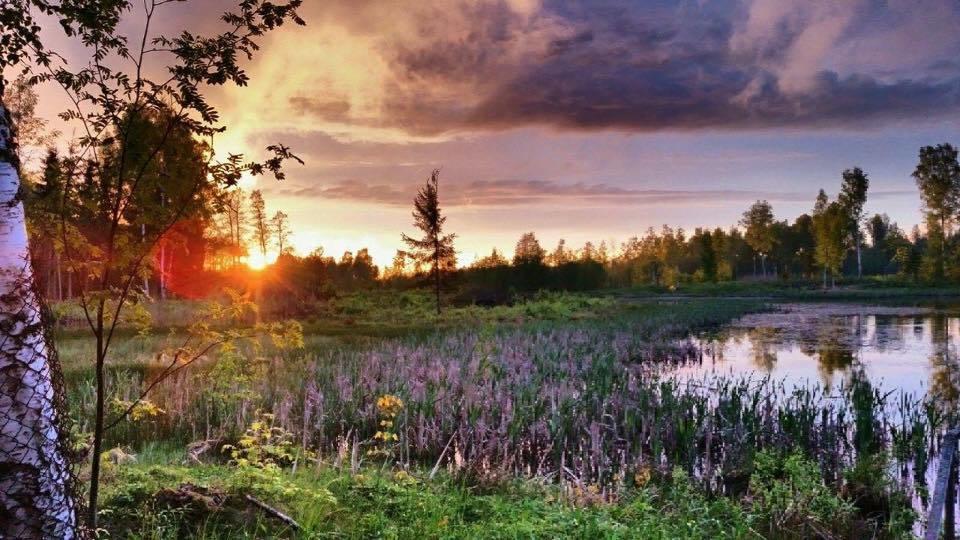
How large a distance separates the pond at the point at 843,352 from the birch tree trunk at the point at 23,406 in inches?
623

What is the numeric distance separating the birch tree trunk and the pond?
15.8 metres

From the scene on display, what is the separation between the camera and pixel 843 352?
23.7 metres

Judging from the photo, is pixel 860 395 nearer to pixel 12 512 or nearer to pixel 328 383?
pixel 328 383

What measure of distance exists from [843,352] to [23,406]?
26046 mm

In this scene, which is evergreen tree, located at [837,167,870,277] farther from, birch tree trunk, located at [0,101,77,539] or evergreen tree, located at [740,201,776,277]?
birch tree trunk, located at [0,101,77,539]

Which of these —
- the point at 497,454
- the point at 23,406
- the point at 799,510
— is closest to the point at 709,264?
the point at 497,454

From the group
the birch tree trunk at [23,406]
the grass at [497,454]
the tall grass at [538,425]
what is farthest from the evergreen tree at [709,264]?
the birch tree trunk at [23,406]

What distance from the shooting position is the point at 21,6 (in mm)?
4609

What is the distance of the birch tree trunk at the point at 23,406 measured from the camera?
11.5 feet

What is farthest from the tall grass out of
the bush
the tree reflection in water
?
the tree reflection in water

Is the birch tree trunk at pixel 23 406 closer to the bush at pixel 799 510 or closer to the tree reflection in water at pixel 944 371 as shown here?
the bush at pixel 799 510

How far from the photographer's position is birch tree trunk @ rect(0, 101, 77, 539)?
350cm

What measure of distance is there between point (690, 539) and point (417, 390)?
6.60 m

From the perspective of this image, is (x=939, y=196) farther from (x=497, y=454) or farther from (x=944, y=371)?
(x=497, y=454)
